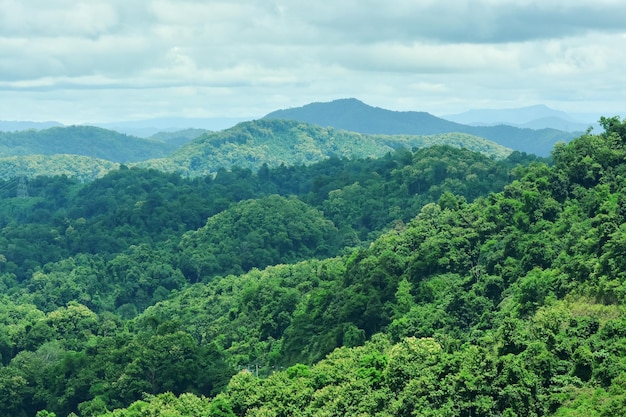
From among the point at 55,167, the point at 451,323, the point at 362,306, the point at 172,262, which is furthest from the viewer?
the point at 55,167

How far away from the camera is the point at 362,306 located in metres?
51.0

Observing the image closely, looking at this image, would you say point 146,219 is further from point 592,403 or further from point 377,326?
point 592,403

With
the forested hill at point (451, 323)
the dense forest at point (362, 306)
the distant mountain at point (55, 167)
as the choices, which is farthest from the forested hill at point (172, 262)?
the distant mountain at point (55, 167)

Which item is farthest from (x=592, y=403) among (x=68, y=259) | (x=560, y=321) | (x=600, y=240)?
(x=68, y=259)

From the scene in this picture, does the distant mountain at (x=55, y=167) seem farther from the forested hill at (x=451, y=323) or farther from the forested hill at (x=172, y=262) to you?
the forested hill at (x=451, y=323)

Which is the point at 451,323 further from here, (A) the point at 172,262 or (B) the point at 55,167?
(B) the point at 55,167

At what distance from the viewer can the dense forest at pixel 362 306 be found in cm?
3231

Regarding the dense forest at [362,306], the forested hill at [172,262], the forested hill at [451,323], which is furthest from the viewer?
the forested hill at [172,262]

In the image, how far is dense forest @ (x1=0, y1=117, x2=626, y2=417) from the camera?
3231 centimetres

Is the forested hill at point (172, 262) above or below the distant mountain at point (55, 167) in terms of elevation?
below

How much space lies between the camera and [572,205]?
162ft

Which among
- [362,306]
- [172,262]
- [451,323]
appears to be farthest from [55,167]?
[451,323]

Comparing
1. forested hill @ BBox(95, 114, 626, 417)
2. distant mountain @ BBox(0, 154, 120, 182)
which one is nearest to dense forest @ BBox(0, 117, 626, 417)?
forested hill @ BBox(95, 114, 626, 417)

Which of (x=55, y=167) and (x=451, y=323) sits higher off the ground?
(x=55, y=167)
